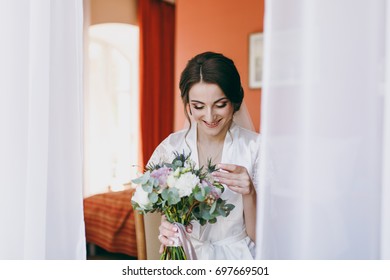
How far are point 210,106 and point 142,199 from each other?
0.57m

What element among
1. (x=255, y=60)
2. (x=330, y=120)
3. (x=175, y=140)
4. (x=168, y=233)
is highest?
(x=255, y=60)

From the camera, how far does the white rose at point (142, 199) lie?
3.38ft

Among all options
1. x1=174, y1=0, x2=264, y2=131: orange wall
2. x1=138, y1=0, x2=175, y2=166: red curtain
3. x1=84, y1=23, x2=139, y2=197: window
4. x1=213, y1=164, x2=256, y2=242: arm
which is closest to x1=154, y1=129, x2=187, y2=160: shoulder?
x1=213, y1=164, x2=256, y2=242: arm

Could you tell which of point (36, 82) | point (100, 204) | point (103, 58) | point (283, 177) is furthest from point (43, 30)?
point (103, 58)

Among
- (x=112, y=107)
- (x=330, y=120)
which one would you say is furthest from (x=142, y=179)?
(x=112, y=107)

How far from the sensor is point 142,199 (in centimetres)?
103

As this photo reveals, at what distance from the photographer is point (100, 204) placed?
3.33 m

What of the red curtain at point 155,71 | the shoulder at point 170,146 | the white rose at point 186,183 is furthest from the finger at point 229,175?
the red curtain at point 155,71

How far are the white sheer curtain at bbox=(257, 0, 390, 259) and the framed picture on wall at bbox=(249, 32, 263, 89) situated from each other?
2874 millimetres

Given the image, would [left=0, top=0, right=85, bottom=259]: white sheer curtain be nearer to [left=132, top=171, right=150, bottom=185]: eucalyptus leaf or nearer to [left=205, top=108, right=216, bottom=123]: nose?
[left=132, top=171, right=150, bottom=185]: eucalyptus leaf

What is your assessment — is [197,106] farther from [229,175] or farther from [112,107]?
[112,107]

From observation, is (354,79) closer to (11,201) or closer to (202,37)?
(11,201)

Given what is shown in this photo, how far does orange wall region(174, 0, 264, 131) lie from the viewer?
3.67 m

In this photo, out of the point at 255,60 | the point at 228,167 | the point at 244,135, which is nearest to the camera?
the point at 228,167
